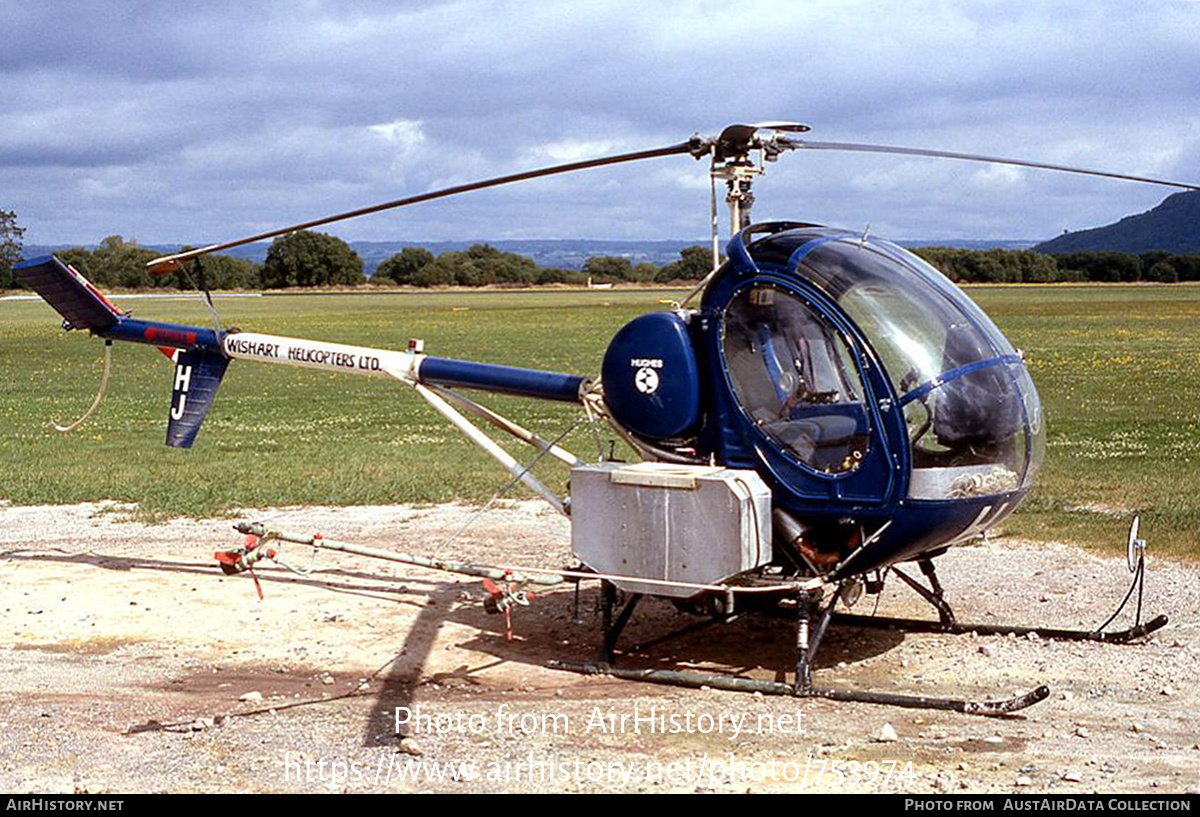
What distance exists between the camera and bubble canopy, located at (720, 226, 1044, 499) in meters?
8.88

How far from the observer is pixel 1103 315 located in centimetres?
6775

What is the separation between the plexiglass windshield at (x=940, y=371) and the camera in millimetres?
8859

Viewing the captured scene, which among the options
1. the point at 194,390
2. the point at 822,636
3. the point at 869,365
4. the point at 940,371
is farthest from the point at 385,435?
the point at 940,371

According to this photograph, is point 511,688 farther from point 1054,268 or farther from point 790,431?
point 1054,268

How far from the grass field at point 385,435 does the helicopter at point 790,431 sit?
5.07 m

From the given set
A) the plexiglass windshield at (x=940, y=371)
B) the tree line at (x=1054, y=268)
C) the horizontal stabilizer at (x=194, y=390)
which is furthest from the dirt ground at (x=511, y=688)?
the tree line at (x=1054, y=268)

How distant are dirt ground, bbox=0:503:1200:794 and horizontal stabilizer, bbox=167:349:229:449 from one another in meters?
1.27

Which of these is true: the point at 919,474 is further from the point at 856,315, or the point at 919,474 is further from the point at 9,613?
the point at 9,613

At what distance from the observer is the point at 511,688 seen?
9.59 m

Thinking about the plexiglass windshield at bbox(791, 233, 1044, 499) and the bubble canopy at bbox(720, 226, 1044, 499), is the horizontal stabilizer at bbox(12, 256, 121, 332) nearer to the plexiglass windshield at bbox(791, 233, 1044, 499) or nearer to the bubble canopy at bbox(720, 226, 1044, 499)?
the bubble canopy at bbox(720, 226, 1044, 499)

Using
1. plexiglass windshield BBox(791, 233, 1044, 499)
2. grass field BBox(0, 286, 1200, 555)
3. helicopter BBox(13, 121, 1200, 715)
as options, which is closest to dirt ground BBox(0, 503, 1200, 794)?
helicopter BBox(13, 121, 1200, 715)

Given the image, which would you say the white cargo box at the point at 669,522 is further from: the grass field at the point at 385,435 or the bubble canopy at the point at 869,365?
the grass field at the point at 385,435

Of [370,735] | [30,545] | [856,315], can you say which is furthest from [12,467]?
[856,315]

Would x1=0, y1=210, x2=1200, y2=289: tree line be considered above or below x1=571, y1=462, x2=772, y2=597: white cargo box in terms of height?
above
